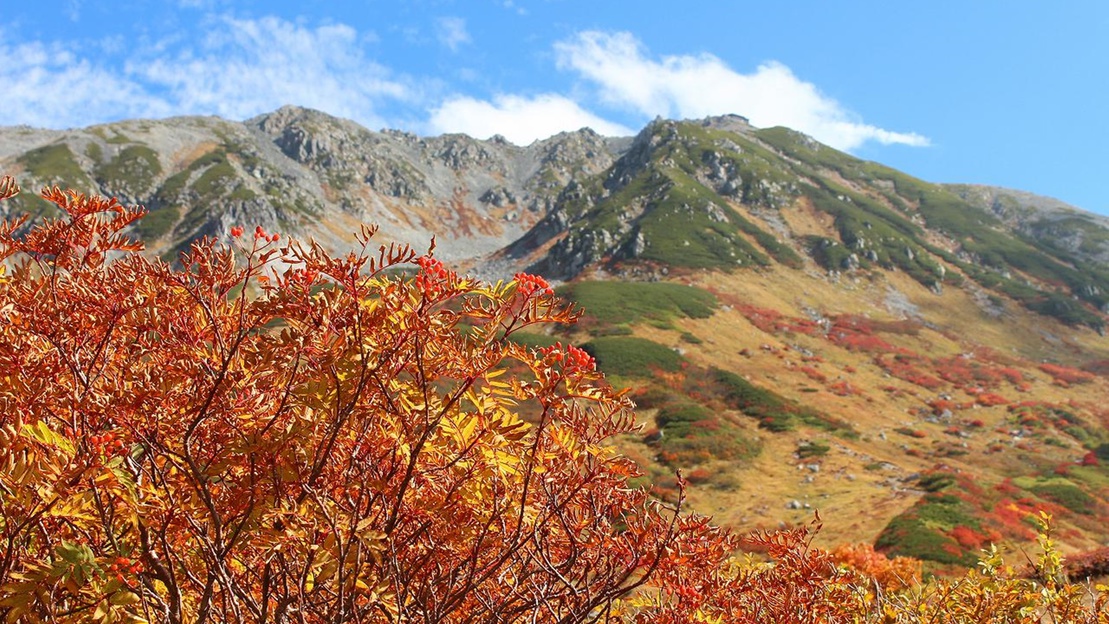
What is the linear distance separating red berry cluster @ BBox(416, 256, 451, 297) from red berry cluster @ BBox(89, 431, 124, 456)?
1138 mm

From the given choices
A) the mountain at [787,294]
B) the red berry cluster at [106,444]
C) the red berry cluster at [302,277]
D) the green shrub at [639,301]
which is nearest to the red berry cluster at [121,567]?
the red berry cluster at [106,444]

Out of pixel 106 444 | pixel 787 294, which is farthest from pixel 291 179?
pixel 106 444

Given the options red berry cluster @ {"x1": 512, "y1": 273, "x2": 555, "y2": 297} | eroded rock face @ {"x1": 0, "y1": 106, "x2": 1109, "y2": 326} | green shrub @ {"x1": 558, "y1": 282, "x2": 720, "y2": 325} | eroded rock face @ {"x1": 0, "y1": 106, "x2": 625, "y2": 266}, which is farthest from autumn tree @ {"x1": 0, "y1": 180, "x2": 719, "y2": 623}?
eroded rock face @ {"x1": 0, "y1": 106, "x2": 625, "y2": 266}

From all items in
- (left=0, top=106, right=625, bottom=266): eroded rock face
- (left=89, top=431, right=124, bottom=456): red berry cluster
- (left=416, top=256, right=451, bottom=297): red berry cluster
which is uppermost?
(left=0, top=106, right=625, bottom=266): eroded rock face

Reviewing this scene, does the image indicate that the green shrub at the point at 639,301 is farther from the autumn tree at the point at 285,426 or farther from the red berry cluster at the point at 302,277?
the red berry cluster at the point at 302,277

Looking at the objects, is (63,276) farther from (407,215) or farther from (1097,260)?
(407,215)

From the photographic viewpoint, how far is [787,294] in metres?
61.4

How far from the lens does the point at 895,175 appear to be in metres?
121

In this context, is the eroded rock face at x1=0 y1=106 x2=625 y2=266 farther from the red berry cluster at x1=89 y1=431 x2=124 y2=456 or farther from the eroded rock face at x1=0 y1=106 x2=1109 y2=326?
the red berry cluster at x1=89 y1=431 x2=124 y2=456

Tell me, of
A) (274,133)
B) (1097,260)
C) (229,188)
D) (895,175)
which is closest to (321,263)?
A: (1097,260)

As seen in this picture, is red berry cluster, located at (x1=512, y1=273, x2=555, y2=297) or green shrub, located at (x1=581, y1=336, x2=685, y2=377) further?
green shrub, located at (x1=581, y1=336, x2=685, y2=377)

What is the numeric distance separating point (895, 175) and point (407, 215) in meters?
110

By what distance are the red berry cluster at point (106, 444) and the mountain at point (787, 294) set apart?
11.0m

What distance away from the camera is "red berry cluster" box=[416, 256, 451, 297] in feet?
6.53
